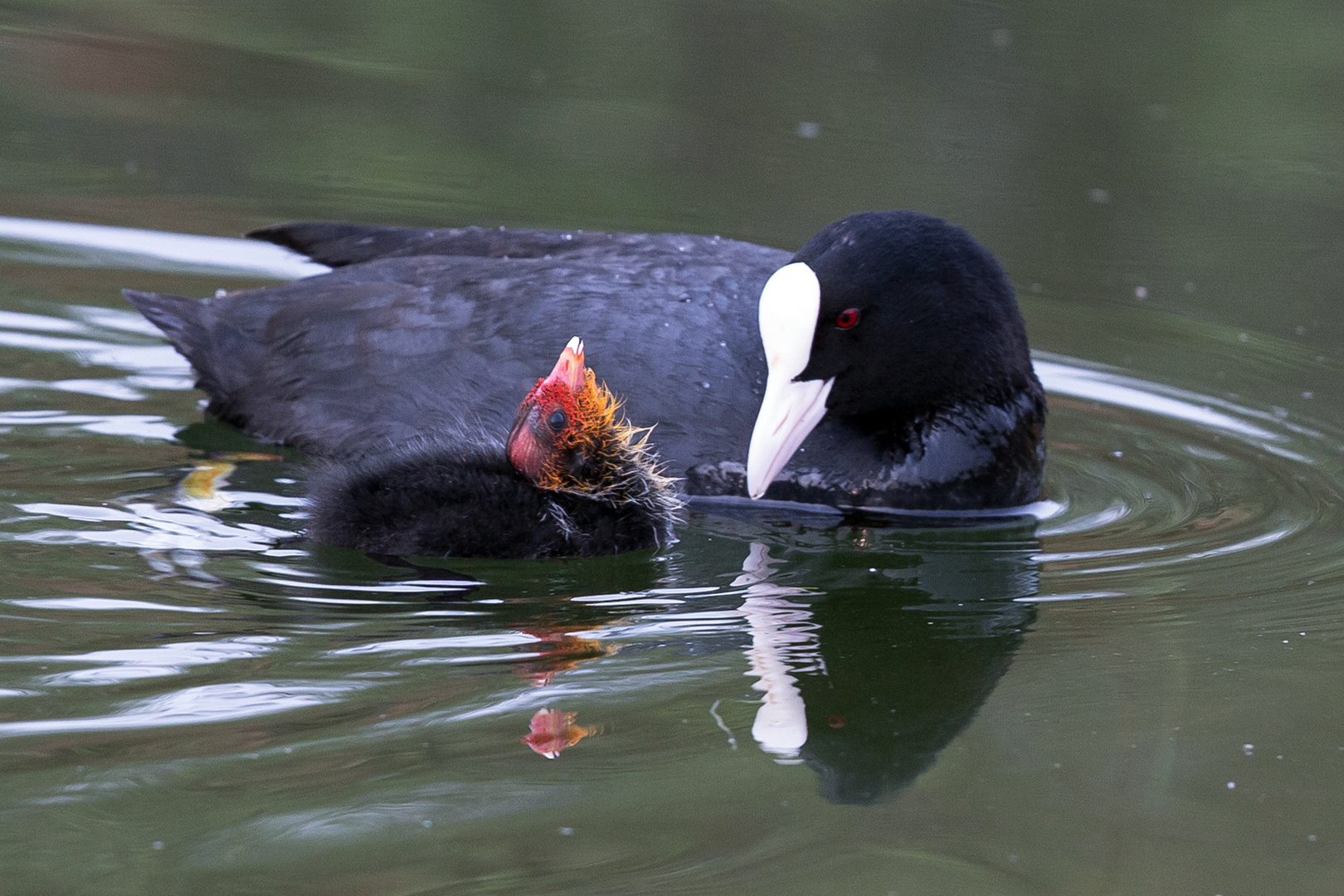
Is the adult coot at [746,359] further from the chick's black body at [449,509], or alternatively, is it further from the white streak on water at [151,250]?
the white streak on water at [151,250]

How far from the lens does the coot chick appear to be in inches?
149

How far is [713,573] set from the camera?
12.8ft

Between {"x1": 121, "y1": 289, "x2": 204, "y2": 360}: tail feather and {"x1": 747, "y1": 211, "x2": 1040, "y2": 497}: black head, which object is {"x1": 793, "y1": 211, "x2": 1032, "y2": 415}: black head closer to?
{"x1": 747, "y1": 211, "x2": 1040, "y2": 497}: black head

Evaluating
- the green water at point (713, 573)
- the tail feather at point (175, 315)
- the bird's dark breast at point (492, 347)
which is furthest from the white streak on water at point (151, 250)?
the bird's dark breast at point (492, 347)

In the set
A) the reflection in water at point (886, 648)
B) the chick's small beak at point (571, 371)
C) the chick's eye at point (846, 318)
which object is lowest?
the reflection in water at point (886, 648)

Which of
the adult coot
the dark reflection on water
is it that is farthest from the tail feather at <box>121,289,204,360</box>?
the dark reflection on water

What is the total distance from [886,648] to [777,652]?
0.24 meters

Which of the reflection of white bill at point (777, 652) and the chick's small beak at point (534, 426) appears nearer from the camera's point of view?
the reflection of white bill at point (777, 652)

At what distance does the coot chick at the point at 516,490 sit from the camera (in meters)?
3.77

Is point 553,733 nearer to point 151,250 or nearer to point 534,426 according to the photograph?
point 534,426

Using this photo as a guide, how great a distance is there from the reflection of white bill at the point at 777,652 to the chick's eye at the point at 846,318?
0.58 meters

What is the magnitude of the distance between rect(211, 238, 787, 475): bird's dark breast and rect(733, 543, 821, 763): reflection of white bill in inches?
18.3

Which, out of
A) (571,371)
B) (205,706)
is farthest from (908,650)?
(205,706)

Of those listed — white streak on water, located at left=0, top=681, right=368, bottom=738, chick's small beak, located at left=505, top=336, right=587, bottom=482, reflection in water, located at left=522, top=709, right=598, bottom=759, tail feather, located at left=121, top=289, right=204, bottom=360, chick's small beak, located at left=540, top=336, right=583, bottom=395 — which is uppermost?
chick's small beak, located at left=540, top=336, right=583, bottom=395
